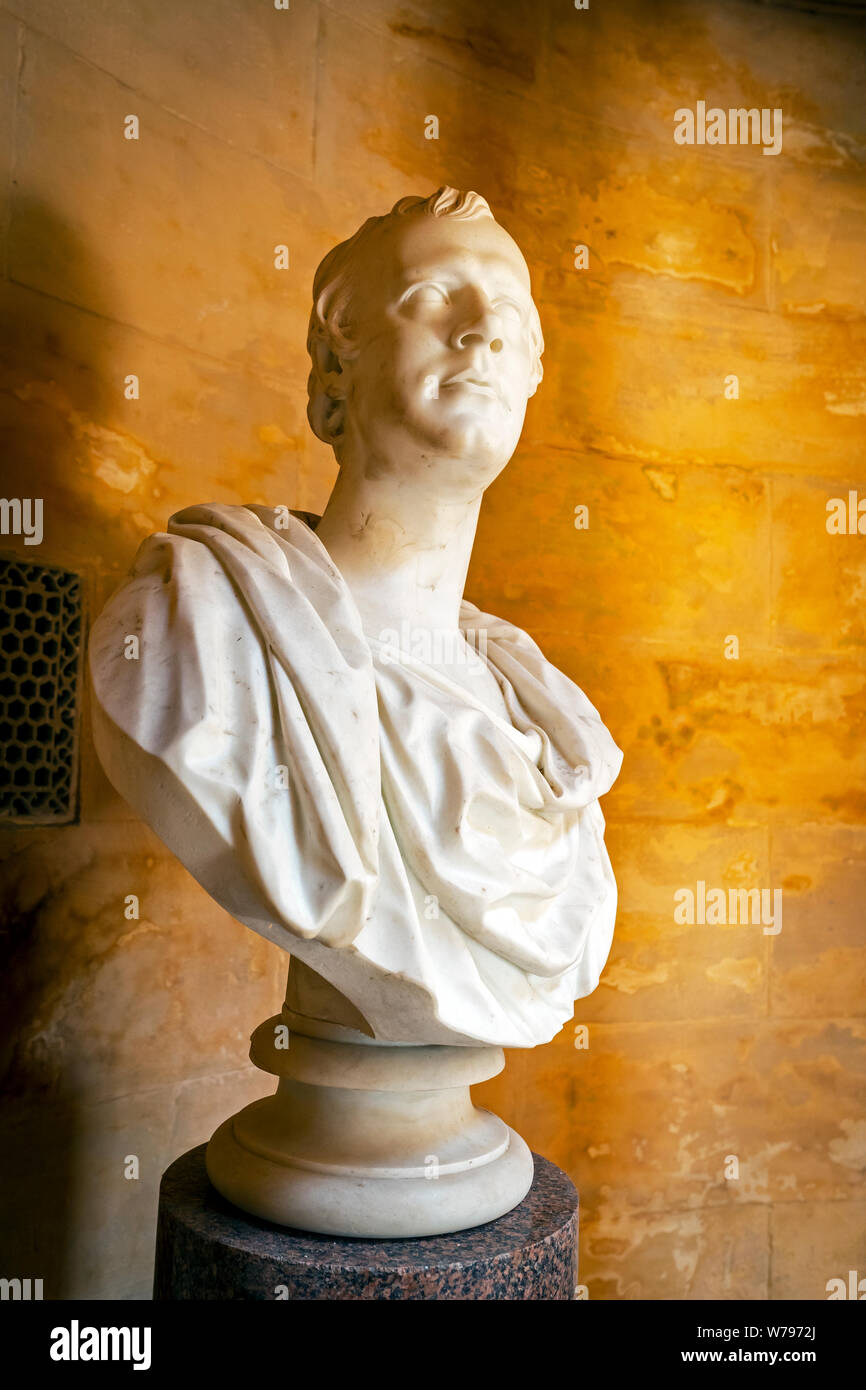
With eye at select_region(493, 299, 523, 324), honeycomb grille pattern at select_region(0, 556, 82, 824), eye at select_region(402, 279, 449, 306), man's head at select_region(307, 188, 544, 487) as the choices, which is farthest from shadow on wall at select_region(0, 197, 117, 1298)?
eye at select_region(493, 299, 523, 324)

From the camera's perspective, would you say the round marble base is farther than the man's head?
No

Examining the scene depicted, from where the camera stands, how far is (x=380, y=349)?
6.66 ft

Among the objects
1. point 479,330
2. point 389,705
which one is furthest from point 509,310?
point 389,705

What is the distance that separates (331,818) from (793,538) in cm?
224

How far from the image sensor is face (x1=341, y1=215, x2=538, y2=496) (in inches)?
77.2

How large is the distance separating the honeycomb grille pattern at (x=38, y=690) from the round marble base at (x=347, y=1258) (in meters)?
0.87

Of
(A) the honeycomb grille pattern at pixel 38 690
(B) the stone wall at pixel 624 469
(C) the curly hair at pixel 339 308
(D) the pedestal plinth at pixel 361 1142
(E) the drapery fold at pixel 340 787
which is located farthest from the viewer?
(B) the stone wall at pixel 624 469

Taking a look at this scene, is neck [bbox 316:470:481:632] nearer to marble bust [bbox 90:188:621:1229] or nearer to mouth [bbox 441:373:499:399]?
marble bust [bbox 90:188:621:1229]

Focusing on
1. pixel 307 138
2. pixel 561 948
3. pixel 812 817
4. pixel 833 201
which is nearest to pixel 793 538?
pixel 812 817

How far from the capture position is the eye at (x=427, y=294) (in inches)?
78.7

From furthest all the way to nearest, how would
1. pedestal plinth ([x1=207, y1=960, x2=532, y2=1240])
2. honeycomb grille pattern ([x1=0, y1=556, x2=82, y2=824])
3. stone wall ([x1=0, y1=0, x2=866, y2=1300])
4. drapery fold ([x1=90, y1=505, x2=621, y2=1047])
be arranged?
stone wall ([x1=0, y1=0, x2=866, y2=1300])
honeycomb grille pattern ([x1=0, y1=556, x2=82, y2=824])
pedestal plinth ([x1=207, y1=960, x2=532, y2=1240])
drapery fold ([x1=90, y1=505, x2=621, y2=1047])

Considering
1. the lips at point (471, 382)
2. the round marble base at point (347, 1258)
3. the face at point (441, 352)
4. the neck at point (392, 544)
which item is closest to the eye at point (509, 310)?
the face at point (441, 352)

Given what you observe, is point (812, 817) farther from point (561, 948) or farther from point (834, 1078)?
point (561, 948)

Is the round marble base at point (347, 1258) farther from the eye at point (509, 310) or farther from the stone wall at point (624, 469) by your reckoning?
the eye at point (509, 310)
